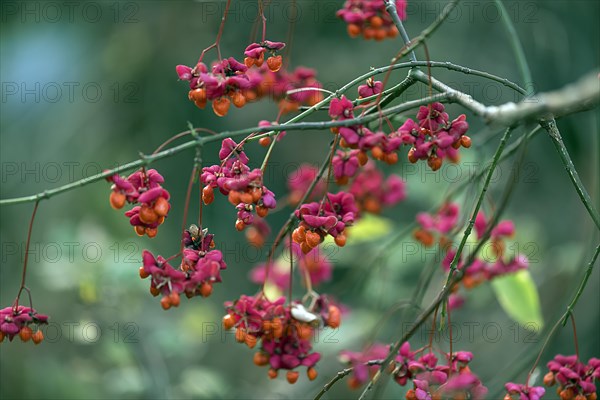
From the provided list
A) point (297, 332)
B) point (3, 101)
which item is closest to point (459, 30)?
point (3, 101)

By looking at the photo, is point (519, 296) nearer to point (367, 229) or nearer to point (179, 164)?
point (367, 229)

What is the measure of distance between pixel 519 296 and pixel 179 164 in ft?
7.46

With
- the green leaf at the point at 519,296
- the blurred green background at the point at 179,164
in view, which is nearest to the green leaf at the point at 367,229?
the blurred green background at the point at 179,164

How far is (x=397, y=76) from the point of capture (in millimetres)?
3971

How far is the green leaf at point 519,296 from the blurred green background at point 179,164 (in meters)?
0.70

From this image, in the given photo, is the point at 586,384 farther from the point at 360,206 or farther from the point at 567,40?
the point at 567,40

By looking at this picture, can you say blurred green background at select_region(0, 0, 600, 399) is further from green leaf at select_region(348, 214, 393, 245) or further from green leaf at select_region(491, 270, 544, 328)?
green leaf at select_region(491, 270, 544, 328)

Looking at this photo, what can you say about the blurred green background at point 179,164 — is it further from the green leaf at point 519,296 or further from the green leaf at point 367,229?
the green leaf at point 519,296

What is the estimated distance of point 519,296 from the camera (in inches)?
98.2

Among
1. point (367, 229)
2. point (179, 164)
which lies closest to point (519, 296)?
point (367, 229)

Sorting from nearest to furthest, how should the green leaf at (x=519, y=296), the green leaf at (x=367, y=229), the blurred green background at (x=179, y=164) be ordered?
the green leaf at (x=519, y=296)
the green leaf at (x=367, y=229)
the blurred green background at (x=179, y=164)

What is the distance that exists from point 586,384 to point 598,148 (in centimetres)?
110

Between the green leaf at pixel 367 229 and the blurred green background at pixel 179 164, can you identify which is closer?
the green leaf at pixel 367 229

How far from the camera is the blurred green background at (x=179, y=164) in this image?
335 cm
